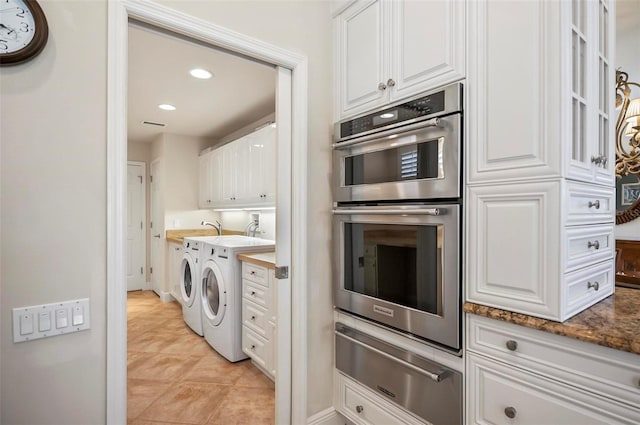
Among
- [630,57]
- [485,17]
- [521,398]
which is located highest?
[630,57]

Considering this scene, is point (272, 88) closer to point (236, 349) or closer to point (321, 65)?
point (321, 65)

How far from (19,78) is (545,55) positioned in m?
1.72

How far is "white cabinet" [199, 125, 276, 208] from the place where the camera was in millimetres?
3262

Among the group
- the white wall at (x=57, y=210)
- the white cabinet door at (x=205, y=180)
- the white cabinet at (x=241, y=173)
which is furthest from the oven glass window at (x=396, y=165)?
the white cabinet door at (x=205, y=180)

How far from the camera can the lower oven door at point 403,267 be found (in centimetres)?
130

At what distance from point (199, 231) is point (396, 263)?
13.8 feet

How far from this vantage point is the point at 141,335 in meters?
3.45

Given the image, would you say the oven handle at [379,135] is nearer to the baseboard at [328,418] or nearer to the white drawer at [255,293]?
the white drawer at [255,293]

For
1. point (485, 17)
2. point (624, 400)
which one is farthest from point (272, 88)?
point (624, 400)

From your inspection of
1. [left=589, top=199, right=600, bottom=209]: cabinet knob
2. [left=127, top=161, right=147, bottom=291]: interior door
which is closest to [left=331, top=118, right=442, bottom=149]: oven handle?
[left=589, top=199, right=600, bottom=209]: cabinet knob

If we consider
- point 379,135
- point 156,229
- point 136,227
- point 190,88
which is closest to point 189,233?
point 156,229

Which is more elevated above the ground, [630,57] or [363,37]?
[630,57]

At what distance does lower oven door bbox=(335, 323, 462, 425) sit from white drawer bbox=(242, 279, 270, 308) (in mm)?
731

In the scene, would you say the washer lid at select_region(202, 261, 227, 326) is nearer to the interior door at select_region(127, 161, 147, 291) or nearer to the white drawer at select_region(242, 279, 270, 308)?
the white drawer at select_region(242, 279, 270, 308)
